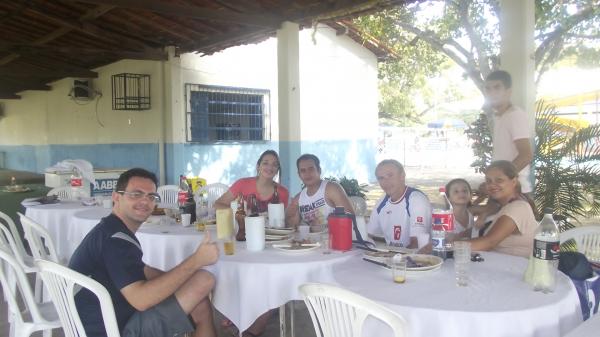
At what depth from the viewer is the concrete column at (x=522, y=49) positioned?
171 inches

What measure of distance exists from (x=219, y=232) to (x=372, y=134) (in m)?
9.10

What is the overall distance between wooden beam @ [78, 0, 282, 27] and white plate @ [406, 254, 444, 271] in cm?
462

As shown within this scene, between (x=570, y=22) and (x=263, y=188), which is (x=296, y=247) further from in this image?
(x=570, y=22)

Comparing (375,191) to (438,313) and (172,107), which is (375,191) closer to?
(172,107)

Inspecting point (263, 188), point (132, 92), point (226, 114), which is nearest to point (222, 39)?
point (226, 114)

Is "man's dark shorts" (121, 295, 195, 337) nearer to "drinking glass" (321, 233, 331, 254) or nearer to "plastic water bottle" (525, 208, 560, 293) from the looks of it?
"drinking glass" (321, 233, 331, 254)

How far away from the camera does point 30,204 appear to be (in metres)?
4.82

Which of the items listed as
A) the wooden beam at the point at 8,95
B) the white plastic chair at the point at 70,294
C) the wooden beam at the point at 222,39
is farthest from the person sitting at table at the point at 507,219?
the wooden beam at the point at 8,95

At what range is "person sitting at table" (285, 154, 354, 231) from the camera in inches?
138

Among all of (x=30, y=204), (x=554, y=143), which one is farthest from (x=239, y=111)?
(x=554, y=143)

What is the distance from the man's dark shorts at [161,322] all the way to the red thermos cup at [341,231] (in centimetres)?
81

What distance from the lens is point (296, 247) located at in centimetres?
259

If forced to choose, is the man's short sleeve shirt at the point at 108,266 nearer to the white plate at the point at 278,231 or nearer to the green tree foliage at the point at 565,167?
the white plate at the point at 278,231

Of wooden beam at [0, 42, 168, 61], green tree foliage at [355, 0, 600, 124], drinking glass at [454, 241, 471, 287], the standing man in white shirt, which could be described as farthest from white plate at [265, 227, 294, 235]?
wooden beam at [0, 42, 168, 61]
